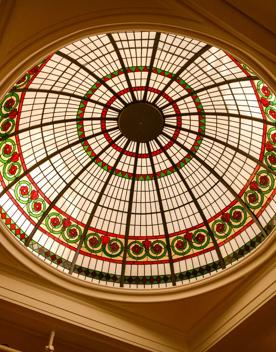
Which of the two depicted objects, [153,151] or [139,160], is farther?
[139,160]

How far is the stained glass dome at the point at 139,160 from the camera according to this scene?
498 inches

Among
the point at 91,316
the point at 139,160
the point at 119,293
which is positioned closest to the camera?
the point at 91,316

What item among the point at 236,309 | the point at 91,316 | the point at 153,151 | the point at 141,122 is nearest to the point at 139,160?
the point at 153,151

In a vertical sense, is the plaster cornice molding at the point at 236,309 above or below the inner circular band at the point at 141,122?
below

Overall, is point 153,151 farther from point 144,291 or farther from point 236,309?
point 236,309

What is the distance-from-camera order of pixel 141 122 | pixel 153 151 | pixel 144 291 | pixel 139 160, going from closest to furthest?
pixel 144 291, pixel 141 122, pixel 153 151, pixel 139 160

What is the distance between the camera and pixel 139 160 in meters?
15.1

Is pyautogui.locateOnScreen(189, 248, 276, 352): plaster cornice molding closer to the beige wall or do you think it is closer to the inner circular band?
the beige wall

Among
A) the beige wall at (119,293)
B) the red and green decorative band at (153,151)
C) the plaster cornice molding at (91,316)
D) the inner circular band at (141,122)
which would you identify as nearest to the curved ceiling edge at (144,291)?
the beige wall at (119,293)

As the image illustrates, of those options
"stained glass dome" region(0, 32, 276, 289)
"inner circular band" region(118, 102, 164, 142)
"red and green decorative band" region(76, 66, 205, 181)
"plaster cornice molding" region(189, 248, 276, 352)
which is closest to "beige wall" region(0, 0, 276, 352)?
"plaster cornice molding" region(189, 248, 276, 352)

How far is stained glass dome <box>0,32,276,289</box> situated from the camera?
498 inches

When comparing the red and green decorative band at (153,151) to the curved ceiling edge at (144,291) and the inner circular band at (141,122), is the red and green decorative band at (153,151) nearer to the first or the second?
the inner circular band at (141,122)

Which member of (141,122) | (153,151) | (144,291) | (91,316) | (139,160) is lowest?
(91,316)

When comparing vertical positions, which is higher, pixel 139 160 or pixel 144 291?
pixel 139 160
